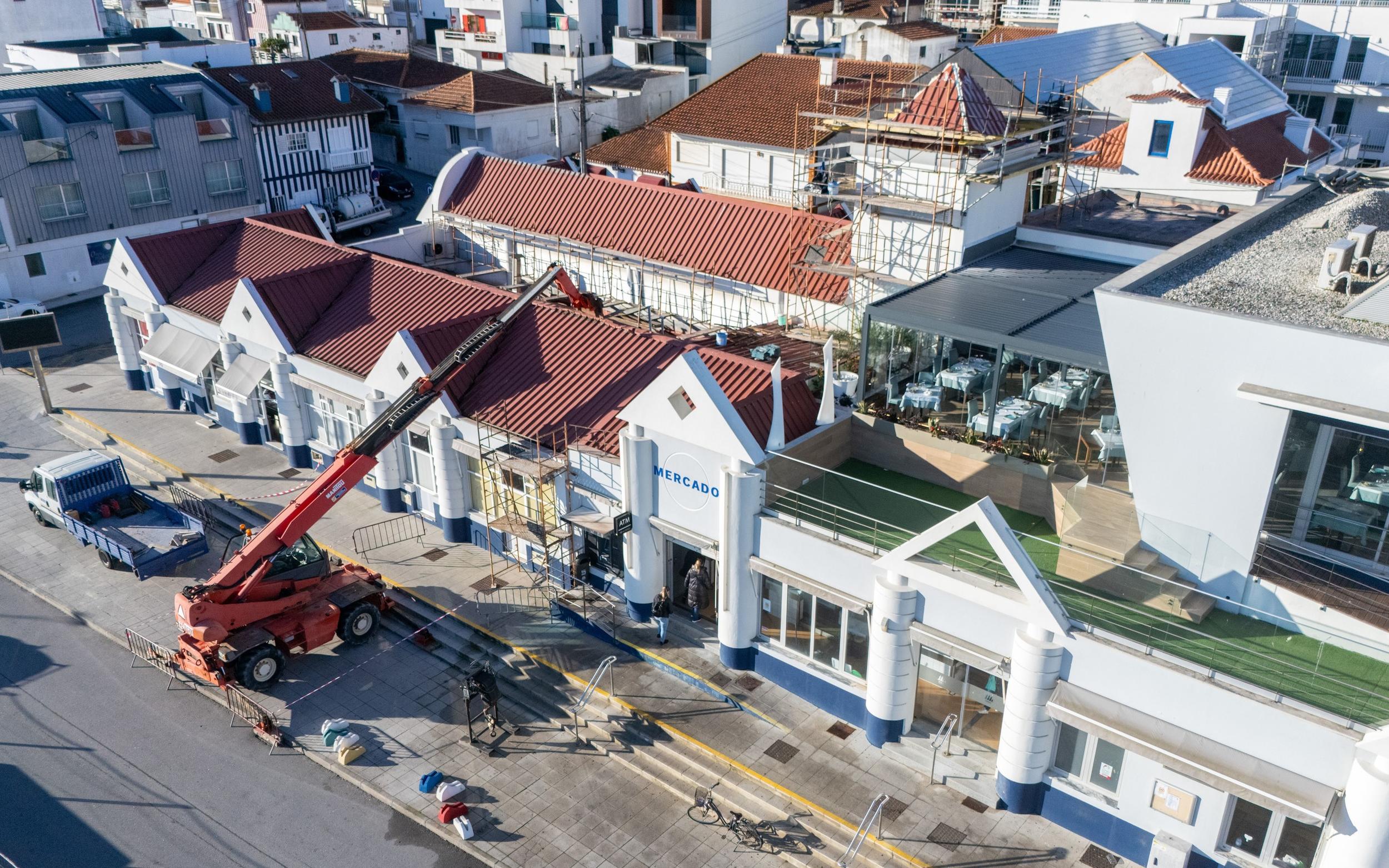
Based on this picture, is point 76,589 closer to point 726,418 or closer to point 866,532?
point 726,418

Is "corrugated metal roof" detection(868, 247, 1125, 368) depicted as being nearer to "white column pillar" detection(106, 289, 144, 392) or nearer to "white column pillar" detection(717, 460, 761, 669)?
"white column pillar" detection(717, 460, 761, 669)

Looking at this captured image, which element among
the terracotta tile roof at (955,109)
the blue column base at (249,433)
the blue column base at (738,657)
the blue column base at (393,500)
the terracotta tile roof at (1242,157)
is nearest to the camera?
the blue column base at (738,657)

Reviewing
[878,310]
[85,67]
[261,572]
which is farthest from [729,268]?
[85,67]

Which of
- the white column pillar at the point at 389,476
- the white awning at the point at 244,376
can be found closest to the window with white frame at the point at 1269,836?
the white column pillar at the point at 389,476

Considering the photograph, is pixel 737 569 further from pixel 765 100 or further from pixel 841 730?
pixel 765 100

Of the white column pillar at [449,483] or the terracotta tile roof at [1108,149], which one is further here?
the terracotta tile roof at [1108,149]

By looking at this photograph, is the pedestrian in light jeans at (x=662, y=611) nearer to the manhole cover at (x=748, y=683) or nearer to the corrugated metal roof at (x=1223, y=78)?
the manhole cover at (x=748, y=683)

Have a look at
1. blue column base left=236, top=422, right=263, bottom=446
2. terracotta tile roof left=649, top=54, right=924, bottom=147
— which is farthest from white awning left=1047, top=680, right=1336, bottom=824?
terracotta tile roof left=649, top=54, right=924, bottom=147

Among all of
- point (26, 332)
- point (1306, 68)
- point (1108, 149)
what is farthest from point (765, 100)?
point (26, 332)
